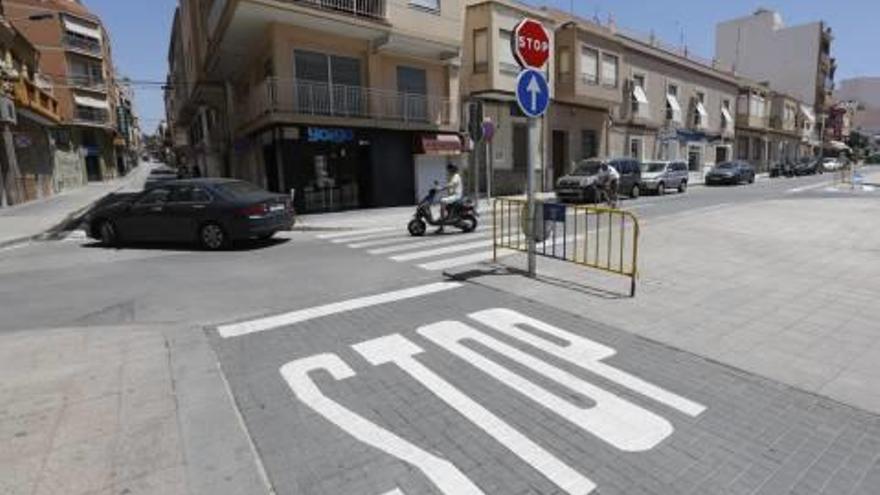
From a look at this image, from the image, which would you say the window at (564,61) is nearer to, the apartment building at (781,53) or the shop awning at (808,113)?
the apartment building at (781,53)

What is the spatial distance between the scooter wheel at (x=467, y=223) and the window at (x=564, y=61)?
1734 cm

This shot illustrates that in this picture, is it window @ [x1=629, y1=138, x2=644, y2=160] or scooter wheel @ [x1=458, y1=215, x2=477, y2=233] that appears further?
window @ [x1=629, y1=138, x2=644, y2=160]

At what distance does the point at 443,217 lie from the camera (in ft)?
41.8

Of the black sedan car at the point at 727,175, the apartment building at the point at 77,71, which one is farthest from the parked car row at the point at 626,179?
the apartment building at the point at 77,71

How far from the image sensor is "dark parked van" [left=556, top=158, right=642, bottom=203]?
814 inches

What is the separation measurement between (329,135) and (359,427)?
16.1 metres

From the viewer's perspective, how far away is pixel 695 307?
19.9 feet

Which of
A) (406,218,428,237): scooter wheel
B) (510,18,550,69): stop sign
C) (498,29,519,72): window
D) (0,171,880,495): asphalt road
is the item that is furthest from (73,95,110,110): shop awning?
(510,18,550,69): stop sign

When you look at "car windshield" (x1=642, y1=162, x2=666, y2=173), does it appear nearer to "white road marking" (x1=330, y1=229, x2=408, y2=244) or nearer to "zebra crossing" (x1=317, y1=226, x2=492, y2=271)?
"zebra crossing" (x1=317, y1=226, x2=492, y2=271)

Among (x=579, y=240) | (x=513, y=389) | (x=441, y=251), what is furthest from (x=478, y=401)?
(x=579, y=240)

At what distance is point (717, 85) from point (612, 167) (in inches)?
1081

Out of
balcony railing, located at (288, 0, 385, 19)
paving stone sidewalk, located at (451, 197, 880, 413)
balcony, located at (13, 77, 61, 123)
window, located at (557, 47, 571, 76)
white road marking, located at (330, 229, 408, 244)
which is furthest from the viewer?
window, located at (557, 47, 571, 76)

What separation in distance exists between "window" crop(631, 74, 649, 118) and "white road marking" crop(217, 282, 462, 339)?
29411mm

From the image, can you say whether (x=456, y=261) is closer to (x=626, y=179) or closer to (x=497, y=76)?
(x=497, y=76)
